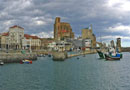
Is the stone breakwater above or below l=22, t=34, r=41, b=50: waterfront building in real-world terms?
below

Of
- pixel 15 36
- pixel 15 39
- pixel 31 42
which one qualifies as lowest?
pixel 31 42

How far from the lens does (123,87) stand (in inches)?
1395

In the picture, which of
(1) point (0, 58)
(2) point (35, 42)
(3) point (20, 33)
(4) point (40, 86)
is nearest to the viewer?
(4) point (40, 86)

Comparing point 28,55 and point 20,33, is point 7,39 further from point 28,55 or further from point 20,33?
point 28,55

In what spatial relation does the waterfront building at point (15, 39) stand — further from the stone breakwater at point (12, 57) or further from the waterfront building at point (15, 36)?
the stone breakwater at point (12, 57)

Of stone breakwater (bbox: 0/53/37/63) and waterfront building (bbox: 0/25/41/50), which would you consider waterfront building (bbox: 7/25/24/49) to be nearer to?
waterfront building (bbox: 0/25/41/50)

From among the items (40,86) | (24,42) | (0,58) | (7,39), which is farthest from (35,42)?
(40,86)

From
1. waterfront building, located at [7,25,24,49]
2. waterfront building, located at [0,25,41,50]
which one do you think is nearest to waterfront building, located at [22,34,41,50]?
waterfront building, located at [0,25,41,50]

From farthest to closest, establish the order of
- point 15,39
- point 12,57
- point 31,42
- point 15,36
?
point 31,42
point 15,39
point 15,36
point 12,57

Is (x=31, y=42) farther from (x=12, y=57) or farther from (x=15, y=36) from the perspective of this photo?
(x=12, y=57)

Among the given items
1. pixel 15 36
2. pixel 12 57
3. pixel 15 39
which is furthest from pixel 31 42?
pixel 12 57

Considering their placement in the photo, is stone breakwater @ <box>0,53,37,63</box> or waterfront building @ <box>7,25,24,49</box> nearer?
stone breakwater @ <box>0,53,37,63</box>

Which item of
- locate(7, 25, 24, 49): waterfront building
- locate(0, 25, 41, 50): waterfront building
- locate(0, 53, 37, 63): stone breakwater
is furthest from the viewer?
locate(0, 25, 41, 50): waterfront building

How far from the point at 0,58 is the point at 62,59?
32.1 meters
